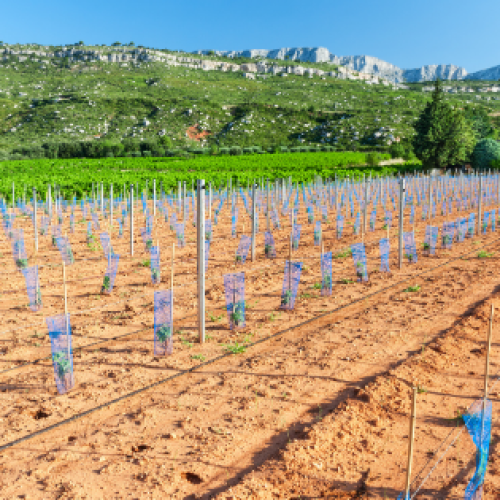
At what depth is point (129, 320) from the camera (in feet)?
22.9

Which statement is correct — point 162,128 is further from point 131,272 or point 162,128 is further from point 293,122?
point 131,272

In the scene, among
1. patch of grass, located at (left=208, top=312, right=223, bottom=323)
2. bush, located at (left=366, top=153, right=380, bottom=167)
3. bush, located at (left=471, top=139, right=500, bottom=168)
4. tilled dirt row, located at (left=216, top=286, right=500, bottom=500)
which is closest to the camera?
tilled dirt row, located at (left=216, top=286, right=500, bottom=500)

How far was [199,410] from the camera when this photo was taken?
4508mm

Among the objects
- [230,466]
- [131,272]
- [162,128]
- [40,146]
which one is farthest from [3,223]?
[162,128]

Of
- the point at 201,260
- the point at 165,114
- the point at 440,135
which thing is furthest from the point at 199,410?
the point at 165,114

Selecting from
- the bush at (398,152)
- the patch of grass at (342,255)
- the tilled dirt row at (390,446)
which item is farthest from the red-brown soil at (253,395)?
the bush at (398,152)

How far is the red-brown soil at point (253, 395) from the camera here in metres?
3.55

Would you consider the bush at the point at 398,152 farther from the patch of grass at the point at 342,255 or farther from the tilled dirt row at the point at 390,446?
the tilled dirt row at the point at 390,446

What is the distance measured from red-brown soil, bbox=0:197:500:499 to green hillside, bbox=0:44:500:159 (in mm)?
55264

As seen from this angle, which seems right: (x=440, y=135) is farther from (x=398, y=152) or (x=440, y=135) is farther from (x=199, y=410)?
(x=199, y=410)

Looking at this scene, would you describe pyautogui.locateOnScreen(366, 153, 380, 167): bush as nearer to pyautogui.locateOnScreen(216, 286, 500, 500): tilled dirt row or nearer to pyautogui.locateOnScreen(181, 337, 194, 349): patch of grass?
pyautogui.locateOnScreen(181, 337, 194, 349): patch of grass

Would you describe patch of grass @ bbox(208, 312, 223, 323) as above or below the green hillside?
below

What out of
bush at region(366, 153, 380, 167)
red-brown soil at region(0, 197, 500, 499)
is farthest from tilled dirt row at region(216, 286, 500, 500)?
bush at region(366, 153, 380, 167)

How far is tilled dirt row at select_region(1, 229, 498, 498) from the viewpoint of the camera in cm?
356
